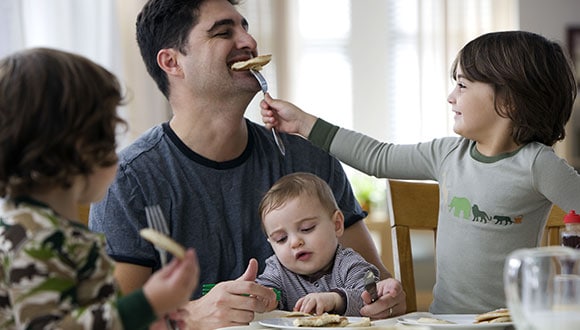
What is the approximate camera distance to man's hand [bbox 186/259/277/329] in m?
1.61

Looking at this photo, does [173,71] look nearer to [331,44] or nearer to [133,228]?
[133,228]

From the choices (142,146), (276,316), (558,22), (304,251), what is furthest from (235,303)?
(558,22)

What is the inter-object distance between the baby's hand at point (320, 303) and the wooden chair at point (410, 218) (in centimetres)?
45

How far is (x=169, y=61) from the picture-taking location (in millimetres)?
2318

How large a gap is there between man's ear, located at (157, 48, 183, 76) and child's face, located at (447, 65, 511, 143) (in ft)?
2.58

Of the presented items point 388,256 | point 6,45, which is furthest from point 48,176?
point 388,256

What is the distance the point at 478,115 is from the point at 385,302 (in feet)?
1.35

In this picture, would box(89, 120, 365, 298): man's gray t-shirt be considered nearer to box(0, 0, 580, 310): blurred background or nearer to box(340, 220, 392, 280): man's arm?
box(340, 220, 392, 280): man's arm

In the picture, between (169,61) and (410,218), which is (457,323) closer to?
(410,218)

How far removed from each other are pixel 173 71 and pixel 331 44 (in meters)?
4.06

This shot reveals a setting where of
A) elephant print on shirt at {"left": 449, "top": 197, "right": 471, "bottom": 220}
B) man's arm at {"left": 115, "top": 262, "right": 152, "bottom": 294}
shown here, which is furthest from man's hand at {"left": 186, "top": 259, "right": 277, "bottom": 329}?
elephant print on shirt at {"left": 449, "top": 197, "right": 471, "bottom": 220}

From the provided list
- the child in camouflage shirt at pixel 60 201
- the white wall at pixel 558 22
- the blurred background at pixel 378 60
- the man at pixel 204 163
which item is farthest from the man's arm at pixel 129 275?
the white wall at pixel 558 22

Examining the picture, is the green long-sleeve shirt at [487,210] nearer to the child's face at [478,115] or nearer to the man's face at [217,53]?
the child's face at [478,115]

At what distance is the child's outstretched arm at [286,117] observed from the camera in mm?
2020
